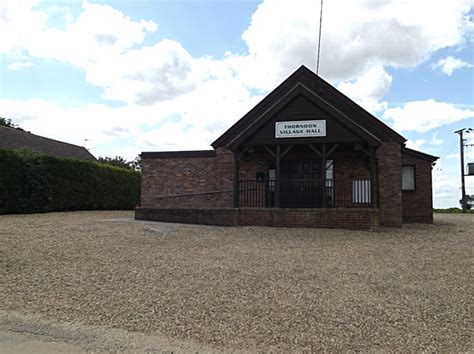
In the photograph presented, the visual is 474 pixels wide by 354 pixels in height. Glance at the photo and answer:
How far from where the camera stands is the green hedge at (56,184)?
15617mm

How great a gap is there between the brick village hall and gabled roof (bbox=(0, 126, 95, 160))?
1328cm

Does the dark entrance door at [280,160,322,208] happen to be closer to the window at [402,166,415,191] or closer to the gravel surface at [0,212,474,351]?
the gravel surface at [0,212,474,351]

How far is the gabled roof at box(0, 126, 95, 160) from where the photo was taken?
2564 cm

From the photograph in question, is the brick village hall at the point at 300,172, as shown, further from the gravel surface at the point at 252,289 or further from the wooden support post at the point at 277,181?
the gravel surface at the point at 252,289

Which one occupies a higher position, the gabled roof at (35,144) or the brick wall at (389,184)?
the gabled roof at (35,144)

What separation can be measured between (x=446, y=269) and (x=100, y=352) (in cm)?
595

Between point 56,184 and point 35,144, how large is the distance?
12.4 metres

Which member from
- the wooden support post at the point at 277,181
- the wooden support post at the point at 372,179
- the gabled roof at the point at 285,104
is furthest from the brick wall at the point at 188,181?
the wooden support post at the point at 372,179

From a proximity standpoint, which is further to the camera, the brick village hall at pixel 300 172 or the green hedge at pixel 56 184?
the green hedge at pixel 56 184

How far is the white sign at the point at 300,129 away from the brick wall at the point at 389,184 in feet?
10.2

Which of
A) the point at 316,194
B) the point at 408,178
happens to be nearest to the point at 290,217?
the point at 316,194

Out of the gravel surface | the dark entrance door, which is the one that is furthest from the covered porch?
the gravel surface

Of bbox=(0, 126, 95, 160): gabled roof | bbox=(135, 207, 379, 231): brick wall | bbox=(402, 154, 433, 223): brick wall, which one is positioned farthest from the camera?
bbox=(0, 126, 95, 160): gabled roof

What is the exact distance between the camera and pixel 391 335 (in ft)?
13.9
